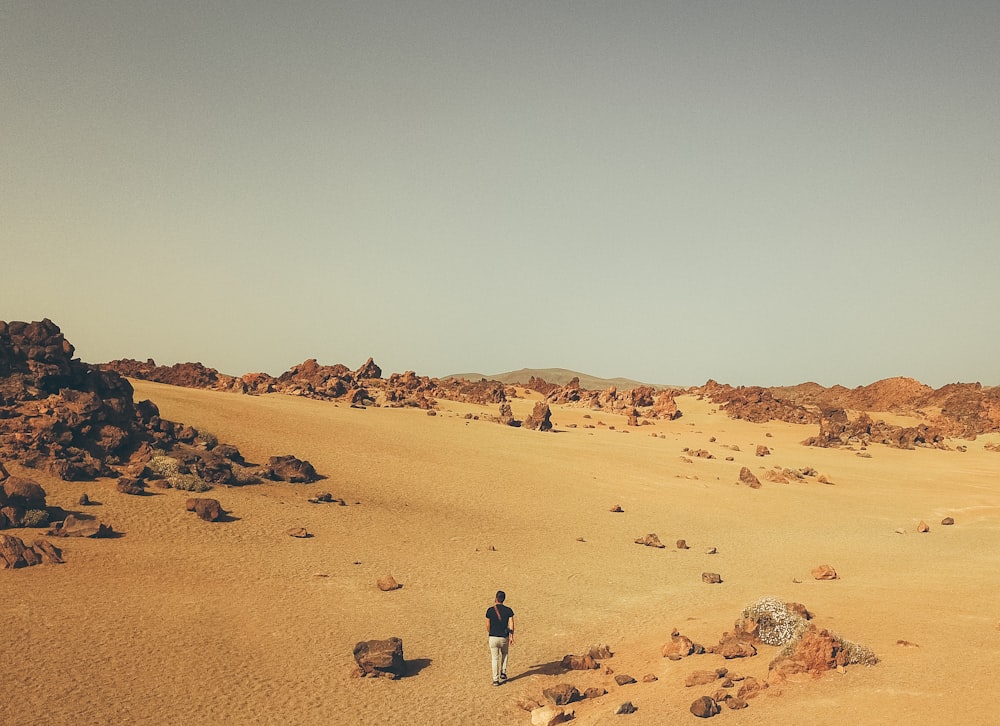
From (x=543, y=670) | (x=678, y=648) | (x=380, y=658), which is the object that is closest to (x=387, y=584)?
(x=380, y=658)

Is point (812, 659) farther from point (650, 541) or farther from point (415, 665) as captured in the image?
point (650, 541)

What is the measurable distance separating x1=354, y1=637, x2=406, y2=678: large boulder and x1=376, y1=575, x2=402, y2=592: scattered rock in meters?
3.89

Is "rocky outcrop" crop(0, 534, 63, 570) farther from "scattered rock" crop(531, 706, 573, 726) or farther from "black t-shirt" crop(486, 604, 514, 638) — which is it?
"scattered rock" crop(531, 706, 573, 726)

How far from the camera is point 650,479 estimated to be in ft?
98.1

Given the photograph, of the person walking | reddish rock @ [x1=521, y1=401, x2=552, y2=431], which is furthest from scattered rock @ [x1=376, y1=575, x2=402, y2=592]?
reddish rock @ [x1=521, y1=401, x2=552, y2=431]

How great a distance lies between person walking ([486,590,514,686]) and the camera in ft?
35.9

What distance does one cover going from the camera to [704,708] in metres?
8.66

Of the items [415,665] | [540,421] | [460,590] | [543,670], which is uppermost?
[540,421]

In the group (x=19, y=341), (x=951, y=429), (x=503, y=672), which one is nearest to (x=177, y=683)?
(x=503, y=672)

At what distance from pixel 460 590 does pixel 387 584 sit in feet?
5.76

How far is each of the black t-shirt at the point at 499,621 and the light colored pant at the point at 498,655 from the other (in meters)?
0.09

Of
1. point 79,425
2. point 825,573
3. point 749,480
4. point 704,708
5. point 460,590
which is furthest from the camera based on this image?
point 749,480

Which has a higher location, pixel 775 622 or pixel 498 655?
pixel 775 622

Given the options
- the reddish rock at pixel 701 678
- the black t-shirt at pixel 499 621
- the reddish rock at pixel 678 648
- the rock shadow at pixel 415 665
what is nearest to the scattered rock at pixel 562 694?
the black t-shirt at pixel 499 621
